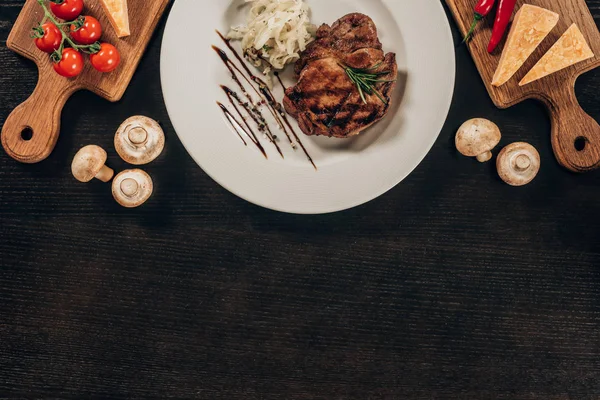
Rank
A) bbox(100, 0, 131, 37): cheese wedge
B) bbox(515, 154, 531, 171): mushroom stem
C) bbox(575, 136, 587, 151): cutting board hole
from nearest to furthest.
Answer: bbox(515, 154, 531, 171): mushroom stem
bbox(100, 0, 131, 37): cheese wedge
bbox(575, 136, 587, 151): cutting board hole

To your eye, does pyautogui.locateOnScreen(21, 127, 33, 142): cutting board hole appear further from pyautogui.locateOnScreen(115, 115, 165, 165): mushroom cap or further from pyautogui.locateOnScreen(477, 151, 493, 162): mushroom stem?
pyautogui.locateOnScreen(477, 151, 493, 162): mushroom stem

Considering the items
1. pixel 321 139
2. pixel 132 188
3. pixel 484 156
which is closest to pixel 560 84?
pixel 484 156

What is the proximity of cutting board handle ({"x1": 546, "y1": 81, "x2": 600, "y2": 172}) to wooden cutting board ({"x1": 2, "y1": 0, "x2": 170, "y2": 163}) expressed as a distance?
2.88m

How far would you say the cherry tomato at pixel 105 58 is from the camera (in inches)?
130

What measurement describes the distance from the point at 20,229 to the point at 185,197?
1269mm

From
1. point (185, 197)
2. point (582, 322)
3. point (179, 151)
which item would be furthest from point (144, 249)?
point (582, 322)

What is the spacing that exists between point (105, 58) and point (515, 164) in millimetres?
2883

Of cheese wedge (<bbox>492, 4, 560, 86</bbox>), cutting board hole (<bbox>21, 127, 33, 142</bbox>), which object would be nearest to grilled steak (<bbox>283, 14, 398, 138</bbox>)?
cheese wedge (<bbox>492, 4, 560, 86</bbox>)

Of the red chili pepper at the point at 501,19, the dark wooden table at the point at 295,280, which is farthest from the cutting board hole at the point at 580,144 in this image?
the red chili pepper at the point at 501,19

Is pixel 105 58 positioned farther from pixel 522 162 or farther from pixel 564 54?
pixel 564 54

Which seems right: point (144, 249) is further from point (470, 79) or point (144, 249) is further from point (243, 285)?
point (470, 79)

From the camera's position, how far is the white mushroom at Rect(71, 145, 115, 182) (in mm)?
3385

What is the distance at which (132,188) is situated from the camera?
338 cm

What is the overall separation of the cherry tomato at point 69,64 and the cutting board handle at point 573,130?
3283 mm
